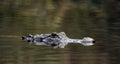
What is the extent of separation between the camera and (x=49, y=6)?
26.1 meters

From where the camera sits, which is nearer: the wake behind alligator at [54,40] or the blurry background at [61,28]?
the blurry background at [61,28]

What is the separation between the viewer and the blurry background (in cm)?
1259

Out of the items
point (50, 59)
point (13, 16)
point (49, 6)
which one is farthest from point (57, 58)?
point (49, 6)

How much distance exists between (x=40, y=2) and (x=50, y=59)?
1477 cm

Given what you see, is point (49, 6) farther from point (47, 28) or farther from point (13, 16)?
point (47, 28)

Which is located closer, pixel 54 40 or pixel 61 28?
pixel 54 40

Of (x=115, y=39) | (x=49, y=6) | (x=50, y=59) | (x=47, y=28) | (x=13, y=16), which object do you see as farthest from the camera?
(x=49, y=6)

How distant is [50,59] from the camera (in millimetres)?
12359

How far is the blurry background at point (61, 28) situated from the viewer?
12.6 m

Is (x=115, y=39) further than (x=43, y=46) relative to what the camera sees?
Yes

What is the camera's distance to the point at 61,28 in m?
18.1

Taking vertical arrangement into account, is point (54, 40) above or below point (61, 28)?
below

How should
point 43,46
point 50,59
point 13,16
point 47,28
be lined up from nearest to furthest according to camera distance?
point 50,59, point 43,46, point 47,28, point 13,16

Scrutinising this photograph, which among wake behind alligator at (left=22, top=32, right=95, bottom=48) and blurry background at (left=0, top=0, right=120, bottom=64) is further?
wake behind alligator at (left=22, top=32, right=95, bottom=48)
